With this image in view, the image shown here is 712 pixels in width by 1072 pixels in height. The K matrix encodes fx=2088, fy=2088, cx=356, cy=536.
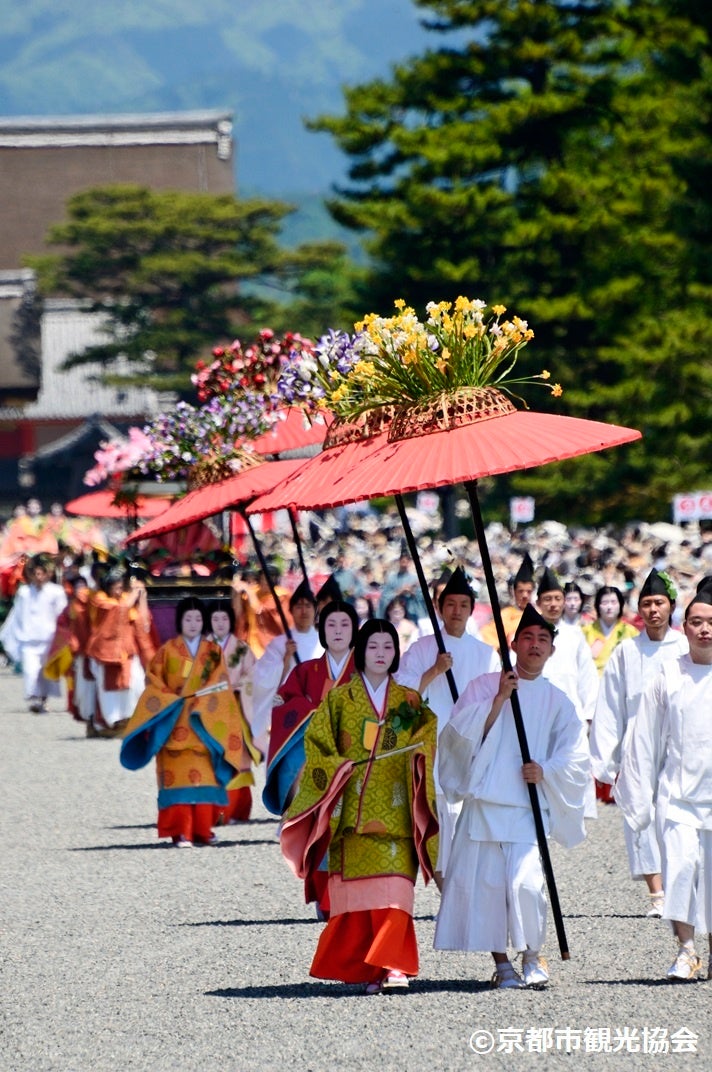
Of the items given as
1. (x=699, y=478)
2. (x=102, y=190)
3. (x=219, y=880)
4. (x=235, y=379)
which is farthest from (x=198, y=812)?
(x=102, y=190)

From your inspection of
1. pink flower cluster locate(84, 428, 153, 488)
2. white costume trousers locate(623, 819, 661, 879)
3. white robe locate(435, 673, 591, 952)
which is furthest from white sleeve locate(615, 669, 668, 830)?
pink flower cluster locate(84, 428, 153, 488)

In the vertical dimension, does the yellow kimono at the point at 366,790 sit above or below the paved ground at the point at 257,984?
above

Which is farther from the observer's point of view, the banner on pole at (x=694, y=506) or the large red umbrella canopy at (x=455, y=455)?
the banner on pole at (x=694, y=506)

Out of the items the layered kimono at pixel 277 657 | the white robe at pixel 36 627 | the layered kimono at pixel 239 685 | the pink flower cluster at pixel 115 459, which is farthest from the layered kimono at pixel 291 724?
the white robe at pixel 36 627

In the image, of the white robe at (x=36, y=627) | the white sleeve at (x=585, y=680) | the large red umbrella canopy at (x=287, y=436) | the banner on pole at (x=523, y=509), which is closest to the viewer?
the white sleeve at (x=585, y=680)

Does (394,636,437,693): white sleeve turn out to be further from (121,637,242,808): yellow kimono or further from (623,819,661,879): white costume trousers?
(121,637,242,808): yellow kimono

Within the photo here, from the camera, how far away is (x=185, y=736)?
11883 millimetres

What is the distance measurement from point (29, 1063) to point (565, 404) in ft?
84.6

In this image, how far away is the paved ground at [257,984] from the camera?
239 inches

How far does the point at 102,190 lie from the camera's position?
172 feet

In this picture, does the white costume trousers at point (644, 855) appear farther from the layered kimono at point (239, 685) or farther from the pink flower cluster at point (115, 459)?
the pink flower cluster at point (115, 459)

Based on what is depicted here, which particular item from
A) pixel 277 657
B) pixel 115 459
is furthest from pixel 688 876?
pixel 115 459

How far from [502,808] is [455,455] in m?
1.25

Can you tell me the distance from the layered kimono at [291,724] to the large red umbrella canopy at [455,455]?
167 centimetres
